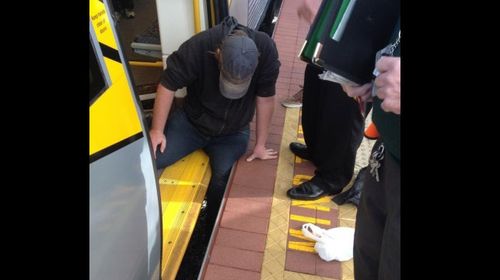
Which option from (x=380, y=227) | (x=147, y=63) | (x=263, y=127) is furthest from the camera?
(x=147, y=63)

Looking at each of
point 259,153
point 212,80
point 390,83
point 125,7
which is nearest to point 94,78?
point 390,83

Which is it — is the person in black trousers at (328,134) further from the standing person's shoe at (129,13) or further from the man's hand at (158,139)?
the standing person's shoe at (129,13)

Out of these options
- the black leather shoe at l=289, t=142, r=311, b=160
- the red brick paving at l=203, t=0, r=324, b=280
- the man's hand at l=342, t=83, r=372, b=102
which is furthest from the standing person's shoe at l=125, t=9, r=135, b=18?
the man's hand at l=342, t=83, r=372, b=102

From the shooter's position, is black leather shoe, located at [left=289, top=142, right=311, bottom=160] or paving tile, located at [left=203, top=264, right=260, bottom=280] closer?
paving tile, located at [left=203, top=264, right=260, bottom=280]

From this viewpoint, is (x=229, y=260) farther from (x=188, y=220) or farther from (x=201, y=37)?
(x=201, y=37)

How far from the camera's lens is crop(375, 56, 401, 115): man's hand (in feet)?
3.54

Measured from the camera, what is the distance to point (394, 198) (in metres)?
1.43

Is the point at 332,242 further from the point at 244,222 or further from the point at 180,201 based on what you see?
the point at 180,201

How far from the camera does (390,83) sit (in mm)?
Answer: 1097

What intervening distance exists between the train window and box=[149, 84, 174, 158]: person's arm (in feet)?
5.21

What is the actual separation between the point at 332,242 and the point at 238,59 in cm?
117

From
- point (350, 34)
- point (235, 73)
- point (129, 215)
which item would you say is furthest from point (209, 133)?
point (350, 34)

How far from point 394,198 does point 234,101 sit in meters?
1.71

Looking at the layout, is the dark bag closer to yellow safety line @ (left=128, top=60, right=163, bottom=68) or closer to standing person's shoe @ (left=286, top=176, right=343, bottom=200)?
standing person's shoe @ (left=286, top=176, right=343, bottom=200)
